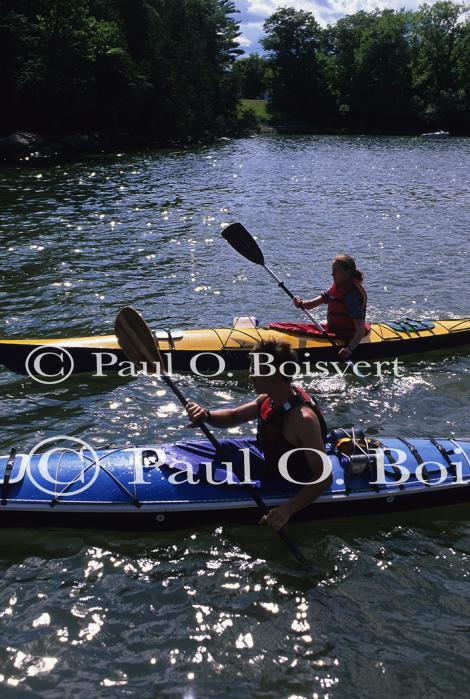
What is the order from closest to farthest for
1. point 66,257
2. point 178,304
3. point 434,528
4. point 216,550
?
point 216,550
point 434,528
point 178,304
point 66,257

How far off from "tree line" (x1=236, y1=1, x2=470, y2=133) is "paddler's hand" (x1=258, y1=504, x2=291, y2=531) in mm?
56637

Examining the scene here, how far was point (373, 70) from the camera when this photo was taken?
61344 millimetres

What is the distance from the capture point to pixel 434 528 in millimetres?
5379

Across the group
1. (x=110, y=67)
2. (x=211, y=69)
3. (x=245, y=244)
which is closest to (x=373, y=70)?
(x=211, y=69)

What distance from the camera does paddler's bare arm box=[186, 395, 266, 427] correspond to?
5.05 meters

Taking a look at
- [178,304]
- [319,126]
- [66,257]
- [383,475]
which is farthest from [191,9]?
[383,475]

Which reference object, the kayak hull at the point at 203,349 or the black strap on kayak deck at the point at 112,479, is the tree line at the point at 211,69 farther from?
the black strap on kayak deck at the point at 112,479

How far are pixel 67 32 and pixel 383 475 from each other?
32.4 metres

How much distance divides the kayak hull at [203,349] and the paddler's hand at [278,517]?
301 cm

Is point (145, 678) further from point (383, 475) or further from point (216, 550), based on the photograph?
point (383, 475)

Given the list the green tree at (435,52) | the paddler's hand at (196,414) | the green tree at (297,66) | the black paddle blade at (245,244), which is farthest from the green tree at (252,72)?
the paddler's hand at (196,414)

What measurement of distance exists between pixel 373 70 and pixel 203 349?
6110 centimetres

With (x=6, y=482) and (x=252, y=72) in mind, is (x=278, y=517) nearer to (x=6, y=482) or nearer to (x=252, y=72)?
(x=6, y=482)

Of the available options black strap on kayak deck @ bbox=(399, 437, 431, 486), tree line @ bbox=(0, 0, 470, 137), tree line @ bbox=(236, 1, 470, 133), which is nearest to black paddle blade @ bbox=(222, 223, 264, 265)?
black strap on kayak deck @ bbox=(399, 437, 431, 486)
